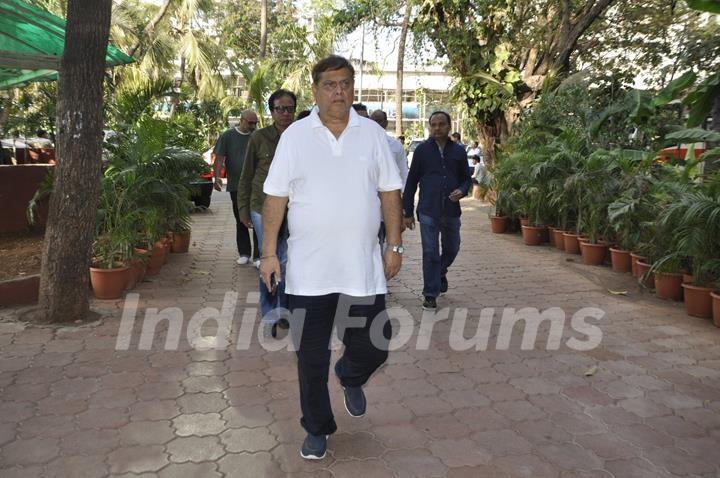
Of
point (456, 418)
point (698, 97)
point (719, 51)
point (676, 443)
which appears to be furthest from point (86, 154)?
point (719, 51)

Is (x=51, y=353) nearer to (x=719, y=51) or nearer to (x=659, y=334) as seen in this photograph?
(x=659, y=334)

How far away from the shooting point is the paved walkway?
3094 mm

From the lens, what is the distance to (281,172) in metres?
2.93

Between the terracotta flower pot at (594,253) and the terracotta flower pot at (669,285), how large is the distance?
1.75 metres

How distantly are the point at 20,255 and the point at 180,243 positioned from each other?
2.08m

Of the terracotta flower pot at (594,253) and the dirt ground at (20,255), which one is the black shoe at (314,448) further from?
the terracotta flower pot at (594,253)

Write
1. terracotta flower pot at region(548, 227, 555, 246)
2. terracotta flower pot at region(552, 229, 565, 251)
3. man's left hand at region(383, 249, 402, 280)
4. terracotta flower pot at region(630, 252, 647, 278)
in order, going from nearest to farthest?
man's left hand at region(383, 249, 402, 280)
terracotta flower pot at region(630, 252, 647, 278)
terracotta flower pot at region(552, 229, 565, 251)
terracotta flower pot at region(548, 227, 555, 246)

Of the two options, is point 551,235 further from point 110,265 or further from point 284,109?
point 110,265

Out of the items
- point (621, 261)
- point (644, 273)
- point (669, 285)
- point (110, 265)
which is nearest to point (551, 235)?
point (621, 261)

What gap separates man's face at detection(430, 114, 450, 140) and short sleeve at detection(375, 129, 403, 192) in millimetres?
2768

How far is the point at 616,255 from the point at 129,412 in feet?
19.6

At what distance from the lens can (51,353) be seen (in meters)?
4.54

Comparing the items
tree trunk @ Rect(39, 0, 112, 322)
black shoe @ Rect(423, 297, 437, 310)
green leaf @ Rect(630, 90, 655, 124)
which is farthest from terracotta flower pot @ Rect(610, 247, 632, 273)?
tree trunk @ Rect(39, 0, 112, 322)

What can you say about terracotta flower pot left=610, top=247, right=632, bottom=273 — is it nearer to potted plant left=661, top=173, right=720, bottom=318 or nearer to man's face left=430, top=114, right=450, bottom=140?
potted plant left=661, top=173, right=720, bottom=318
